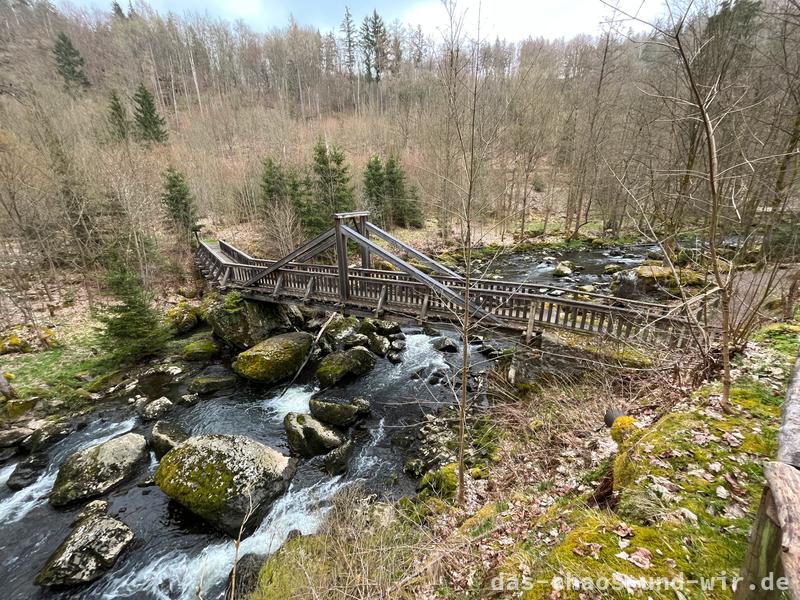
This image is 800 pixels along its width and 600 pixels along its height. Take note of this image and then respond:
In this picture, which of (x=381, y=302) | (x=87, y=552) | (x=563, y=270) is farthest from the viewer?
(x=563, y=270)

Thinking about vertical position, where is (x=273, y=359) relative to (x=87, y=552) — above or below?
above

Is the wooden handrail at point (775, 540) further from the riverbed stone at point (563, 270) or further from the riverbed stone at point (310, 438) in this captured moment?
the riverbed stone at point (563, 270)

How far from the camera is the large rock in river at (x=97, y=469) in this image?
6.84m

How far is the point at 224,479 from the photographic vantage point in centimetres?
631

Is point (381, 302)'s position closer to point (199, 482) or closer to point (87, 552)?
point (199, 482)

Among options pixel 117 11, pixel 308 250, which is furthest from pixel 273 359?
pixel 117 11

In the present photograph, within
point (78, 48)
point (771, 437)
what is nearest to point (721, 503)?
point (771, 437)

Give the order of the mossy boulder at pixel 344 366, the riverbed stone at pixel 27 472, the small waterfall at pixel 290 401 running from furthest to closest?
the mossy boulder at pixel 344 366 → the small waterfall at pixel 290 401 → the riverbed stone at pixel 27 472

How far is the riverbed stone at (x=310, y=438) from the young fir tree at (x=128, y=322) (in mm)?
7286

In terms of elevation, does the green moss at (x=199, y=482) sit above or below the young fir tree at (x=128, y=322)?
below

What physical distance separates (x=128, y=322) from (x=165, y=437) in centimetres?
570

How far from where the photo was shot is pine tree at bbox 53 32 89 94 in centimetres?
3909

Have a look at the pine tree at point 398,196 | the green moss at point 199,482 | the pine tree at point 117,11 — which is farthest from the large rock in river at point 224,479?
the pine tree at point 117,11

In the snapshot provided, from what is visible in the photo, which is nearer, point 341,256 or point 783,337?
point 783,337
